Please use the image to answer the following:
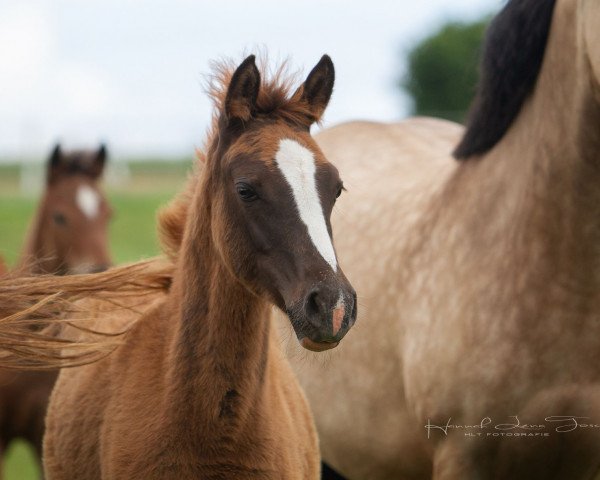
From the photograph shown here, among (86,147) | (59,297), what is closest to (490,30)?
(59,297)

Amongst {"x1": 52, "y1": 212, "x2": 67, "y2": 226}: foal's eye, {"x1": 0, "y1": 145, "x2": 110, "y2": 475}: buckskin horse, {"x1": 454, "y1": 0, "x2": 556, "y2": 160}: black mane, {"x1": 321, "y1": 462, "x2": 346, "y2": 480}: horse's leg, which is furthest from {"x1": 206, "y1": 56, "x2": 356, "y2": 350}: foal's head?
{"x1": 52, "y1": 212, "x2": 67, "y2": 226}: foal's eye

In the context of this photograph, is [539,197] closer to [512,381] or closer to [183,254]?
[512,381]

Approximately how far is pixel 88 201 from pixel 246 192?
4319mm

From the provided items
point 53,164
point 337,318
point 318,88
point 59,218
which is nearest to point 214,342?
point 337,318

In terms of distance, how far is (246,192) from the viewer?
3.04m

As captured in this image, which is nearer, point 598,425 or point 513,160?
point 598,425

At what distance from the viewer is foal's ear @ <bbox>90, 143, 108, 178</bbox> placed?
7371 mm

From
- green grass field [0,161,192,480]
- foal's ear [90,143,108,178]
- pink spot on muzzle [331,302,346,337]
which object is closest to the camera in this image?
pink spot on muzzle [331,302,346,337]

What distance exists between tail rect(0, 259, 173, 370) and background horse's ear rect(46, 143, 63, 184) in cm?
368

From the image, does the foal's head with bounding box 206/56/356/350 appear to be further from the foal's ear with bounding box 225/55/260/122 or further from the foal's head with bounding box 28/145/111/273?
the foal's head with bounding box 28/145/111/273

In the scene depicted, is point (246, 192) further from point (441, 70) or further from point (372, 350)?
point (441, 70)

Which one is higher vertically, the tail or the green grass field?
the tail

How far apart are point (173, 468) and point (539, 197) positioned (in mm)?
1561

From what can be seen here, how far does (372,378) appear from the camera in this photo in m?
4.19
